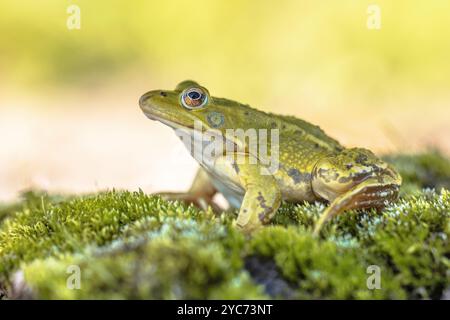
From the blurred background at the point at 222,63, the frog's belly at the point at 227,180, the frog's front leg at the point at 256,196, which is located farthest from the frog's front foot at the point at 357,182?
the blurred background at the point at 222,63

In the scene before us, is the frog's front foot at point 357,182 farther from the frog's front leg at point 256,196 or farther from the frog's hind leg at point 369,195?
the frog's front leg at point 256,196

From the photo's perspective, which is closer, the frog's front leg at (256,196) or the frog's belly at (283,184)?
the frog's front leg at (256,196)

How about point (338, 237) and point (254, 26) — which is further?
point (254, 26)

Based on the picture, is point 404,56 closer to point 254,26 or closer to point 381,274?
point 254,26

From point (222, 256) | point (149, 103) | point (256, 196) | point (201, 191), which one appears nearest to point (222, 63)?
point (201, 191)

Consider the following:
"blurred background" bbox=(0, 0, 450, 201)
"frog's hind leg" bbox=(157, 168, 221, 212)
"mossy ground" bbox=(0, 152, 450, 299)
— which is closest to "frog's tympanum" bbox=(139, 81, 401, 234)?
"mossy ground" bbox=(0, 152, 450, 299)
